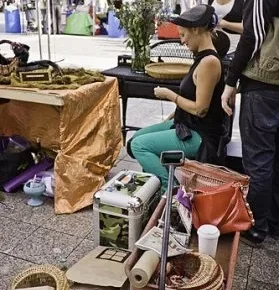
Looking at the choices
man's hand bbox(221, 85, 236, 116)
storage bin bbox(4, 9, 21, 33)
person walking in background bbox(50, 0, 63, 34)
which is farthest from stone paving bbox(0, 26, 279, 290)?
storage bin bbox(4, 9, 21, 33)

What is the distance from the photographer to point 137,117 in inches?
175

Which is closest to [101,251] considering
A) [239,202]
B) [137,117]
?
[239,202]

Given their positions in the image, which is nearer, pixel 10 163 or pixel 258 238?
pixel 258 238

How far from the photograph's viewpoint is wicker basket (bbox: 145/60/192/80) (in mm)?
2787

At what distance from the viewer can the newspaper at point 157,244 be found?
1458 mm

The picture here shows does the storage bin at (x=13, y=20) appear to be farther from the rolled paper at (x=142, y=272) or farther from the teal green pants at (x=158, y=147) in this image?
the rolled paper at (x=142, y=272)

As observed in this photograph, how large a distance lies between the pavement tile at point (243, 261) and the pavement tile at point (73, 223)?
82 centimetres

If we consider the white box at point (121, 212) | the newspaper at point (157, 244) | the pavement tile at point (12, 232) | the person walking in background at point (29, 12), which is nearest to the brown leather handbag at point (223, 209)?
the newspaper at point (157, 244)

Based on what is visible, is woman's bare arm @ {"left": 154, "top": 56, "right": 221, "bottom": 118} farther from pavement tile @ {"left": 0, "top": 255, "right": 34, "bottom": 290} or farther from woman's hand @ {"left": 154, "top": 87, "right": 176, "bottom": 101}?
pavement tile @ {"left": 0, "top": 255, "right": 34, "bottom": 290}

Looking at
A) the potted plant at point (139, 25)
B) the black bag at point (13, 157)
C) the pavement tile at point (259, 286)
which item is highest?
the potted plant at point (139, 25)

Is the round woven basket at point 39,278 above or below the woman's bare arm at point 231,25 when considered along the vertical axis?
below

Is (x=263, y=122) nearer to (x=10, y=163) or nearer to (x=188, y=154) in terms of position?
(x=188, y=154)

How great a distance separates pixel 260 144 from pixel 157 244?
817 mm

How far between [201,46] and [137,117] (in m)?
2.29
